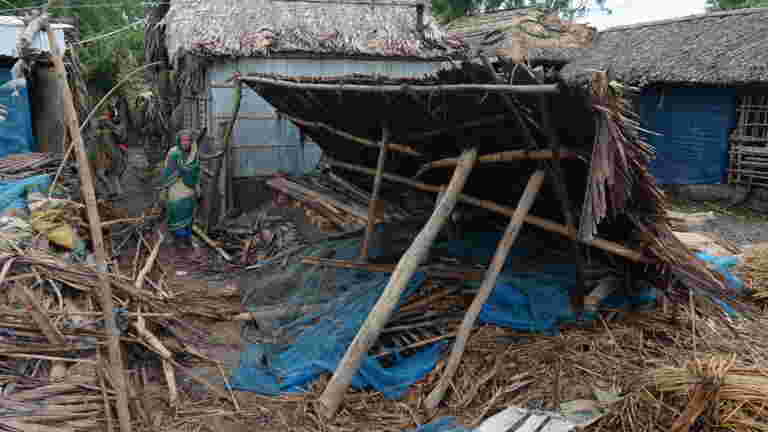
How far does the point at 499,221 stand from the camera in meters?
6.60

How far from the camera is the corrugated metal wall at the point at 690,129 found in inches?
512

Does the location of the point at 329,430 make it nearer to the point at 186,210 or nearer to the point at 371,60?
the point at 186,210

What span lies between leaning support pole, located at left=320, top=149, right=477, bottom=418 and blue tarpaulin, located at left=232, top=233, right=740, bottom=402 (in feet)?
1.00

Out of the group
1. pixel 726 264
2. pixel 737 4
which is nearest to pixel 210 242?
pixel 726 264

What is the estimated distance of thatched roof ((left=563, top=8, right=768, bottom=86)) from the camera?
11.8m

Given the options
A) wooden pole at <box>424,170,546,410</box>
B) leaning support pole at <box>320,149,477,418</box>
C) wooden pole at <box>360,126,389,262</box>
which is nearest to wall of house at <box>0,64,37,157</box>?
wooden pole at <box>360,126,389,262</box>

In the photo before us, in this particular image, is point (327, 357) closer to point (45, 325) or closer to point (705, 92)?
point (45, 325)

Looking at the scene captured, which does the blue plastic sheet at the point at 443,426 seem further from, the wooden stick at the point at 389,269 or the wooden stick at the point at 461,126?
the wooden stick at the point at 461,126

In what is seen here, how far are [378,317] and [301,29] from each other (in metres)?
7.56

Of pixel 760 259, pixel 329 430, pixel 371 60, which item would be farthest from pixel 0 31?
→ pixel 760 259

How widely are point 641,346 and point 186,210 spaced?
6.21 m

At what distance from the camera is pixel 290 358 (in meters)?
5.02

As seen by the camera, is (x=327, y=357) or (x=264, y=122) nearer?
(x=327, y=357)

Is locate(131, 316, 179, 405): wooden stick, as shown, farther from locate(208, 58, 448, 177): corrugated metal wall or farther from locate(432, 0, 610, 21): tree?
locate(432, 0, 610, 21): tree
